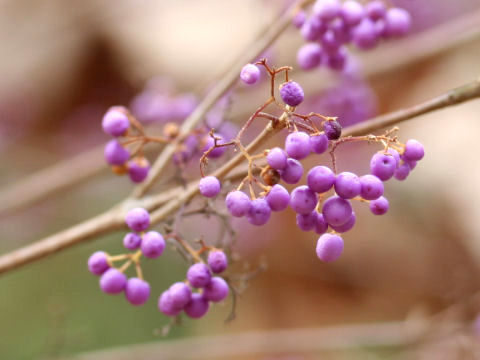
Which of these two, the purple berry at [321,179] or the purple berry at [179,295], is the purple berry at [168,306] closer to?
the purple berry at [179,295]

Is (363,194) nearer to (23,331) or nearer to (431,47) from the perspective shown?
(431,47)

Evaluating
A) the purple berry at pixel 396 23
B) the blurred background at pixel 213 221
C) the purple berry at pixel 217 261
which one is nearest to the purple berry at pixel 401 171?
the purple berry at pixel 217 261

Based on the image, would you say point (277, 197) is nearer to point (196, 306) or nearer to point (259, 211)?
point (259, 211)

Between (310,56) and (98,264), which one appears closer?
(98,264)

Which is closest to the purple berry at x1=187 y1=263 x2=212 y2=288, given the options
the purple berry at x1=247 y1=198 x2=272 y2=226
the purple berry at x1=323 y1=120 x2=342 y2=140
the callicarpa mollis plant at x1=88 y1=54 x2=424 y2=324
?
the callicarpa mollis plant at x1=88 y1=54 x2=424 y2=324

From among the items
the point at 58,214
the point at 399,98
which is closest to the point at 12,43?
the point at 58,214

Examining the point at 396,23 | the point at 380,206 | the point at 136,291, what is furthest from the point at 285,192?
the point at 396,23

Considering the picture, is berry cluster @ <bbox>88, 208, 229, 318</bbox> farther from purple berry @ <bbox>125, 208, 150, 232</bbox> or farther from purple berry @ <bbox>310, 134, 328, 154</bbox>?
purple berry @ <bbox>310, 134, 328, 154</bbox>
